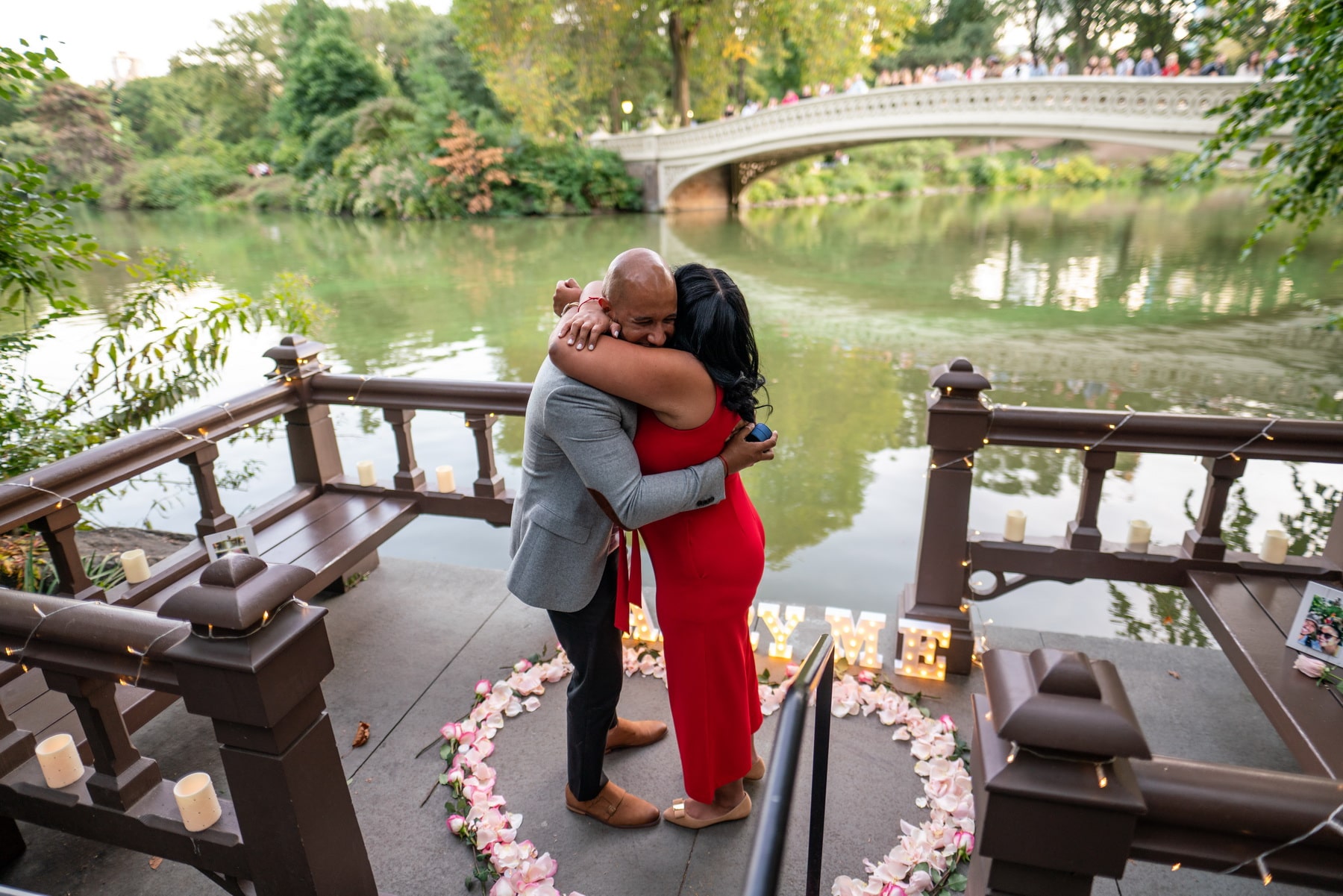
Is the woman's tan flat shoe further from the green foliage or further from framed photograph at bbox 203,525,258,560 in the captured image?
the green foliage

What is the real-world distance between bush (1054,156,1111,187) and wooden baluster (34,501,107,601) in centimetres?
4369

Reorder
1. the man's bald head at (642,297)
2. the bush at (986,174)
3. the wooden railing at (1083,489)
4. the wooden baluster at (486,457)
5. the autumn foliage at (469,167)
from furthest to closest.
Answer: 1. the bush at (986,174)
2. the autumn foliage at (469,167)
3. the wooden baluster at (486,457)
4. the wooden railing at (1083,489)
5. the man's bald head at (642,297)

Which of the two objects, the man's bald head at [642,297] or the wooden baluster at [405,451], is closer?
the man's bald head at [642,297]

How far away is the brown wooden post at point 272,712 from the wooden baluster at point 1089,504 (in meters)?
2.64

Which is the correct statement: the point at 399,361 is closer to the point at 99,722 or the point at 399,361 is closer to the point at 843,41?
the point at 99,722

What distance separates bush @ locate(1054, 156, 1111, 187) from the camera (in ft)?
124

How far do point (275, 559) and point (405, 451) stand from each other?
75cm

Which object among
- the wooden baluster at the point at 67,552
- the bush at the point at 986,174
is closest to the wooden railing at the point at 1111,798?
the wooden baluster at the point at 67,552

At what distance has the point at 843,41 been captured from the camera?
2230cm

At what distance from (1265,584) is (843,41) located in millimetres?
23388

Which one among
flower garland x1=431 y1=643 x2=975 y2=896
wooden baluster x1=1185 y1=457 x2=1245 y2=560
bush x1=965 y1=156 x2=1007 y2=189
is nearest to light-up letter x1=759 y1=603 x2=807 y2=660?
flower garland x1=431 y1=643 x2=975 y2=896

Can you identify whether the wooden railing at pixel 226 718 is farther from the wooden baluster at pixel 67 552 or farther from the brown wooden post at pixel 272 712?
the wooden baluster at pixel 67 552

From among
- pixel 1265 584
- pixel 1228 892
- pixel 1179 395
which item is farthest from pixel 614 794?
pixel 1179 395

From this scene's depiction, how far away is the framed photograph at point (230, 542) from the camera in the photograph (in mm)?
2795
